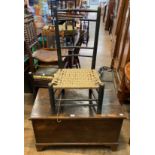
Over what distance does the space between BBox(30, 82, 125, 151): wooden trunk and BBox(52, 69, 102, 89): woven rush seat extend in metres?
0.26

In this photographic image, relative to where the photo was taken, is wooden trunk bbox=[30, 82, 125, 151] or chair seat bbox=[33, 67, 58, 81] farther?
chair seat bbox=[33, 67, 58, 81]

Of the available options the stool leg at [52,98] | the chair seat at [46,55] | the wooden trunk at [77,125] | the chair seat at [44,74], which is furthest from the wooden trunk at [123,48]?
the stool leg at [52,98]

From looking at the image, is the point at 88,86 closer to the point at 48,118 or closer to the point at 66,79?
the point at 66,79

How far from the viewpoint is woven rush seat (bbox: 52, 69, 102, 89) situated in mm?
1260

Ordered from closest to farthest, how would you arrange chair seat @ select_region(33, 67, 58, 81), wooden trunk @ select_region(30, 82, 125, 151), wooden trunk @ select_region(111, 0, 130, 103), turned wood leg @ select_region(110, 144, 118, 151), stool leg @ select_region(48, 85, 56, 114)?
stool leg @ select_region(48, 85, 56, 114) → wooden trunk @ select_region(30, 82, 125, 151) → turned wood leg @ select_region(110, 144, 118, 151) → chair seat @ select_region(33, 67, 58, 81) → wooden trunk @ select_region(111, 0, 130, 103)

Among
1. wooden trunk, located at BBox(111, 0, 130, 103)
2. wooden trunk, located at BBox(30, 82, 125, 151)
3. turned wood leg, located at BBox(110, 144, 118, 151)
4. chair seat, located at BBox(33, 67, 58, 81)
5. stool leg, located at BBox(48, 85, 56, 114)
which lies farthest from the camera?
wooden trunk, located at BBox(111, 0, 130, 103)

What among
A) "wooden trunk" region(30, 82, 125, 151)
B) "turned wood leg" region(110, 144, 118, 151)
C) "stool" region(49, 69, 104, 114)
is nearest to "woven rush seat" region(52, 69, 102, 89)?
"stool" region(49, 69, 104, 114)

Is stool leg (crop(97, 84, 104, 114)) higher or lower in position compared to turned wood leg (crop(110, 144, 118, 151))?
higher

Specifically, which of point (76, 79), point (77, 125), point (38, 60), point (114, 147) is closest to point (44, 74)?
point (38, 60)

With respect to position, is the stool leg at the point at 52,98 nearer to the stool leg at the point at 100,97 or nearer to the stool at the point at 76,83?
the stool at the point at 76,83

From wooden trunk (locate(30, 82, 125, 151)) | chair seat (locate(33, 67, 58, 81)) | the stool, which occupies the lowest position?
wooden trunk (locate(30, 82, 125, 151))

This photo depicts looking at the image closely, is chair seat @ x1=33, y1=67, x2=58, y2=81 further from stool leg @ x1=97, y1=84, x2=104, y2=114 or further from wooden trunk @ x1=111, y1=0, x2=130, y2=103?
wooden trunk @ x1=111, y1=0, x2=130, y2=103
